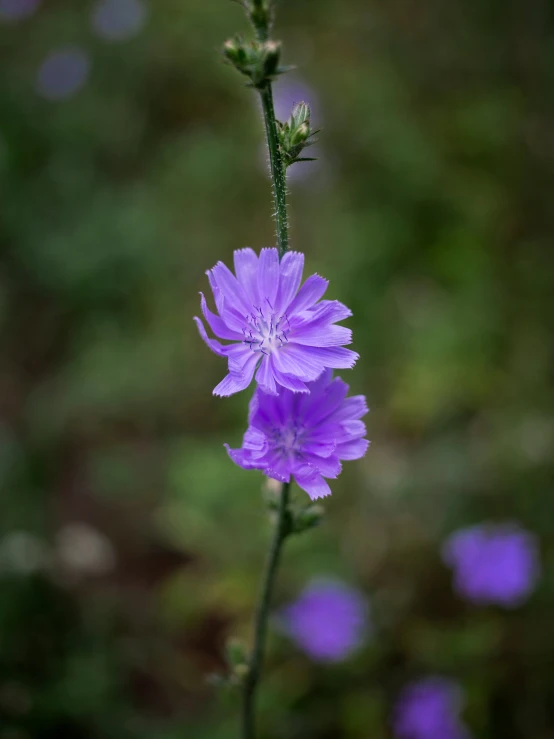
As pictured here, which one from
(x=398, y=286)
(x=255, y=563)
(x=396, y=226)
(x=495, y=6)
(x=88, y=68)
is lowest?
(x=255, y=563)

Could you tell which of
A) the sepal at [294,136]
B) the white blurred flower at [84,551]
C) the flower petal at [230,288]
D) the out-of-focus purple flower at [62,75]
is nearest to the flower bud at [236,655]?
the flower petal at [230,288]

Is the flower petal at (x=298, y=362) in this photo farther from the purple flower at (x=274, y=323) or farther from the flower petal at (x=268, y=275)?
the flower petal at (x=268, y=275)

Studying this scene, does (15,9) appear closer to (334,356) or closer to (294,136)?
(294,136)

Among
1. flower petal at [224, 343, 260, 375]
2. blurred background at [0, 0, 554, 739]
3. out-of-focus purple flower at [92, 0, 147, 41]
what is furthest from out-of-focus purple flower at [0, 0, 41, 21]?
flower petal at [224, 343, 260, 375]

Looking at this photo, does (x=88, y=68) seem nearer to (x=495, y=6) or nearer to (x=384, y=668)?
(x=495, y=6)

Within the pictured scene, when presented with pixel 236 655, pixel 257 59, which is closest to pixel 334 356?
pixel 257 59

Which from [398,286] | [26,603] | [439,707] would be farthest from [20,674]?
[398,286]
